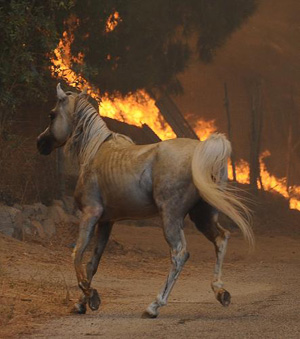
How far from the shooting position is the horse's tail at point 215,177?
8.75 m

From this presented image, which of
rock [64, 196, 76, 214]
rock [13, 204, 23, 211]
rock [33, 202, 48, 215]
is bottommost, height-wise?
rock [64, 196, 76, 214]

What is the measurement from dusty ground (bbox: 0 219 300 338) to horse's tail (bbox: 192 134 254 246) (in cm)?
93

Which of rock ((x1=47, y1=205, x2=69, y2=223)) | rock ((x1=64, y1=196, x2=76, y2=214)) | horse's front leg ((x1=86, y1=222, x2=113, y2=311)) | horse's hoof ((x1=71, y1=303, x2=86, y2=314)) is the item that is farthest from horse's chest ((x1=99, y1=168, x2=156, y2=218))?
rock ((x1=64, y1=196, x2=76, y2=214))

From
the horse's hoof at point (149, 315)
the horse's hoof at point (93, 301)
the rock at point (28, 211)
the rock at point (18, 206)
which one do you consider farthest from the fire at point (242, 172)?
the horse's hoof at point (149, 315)

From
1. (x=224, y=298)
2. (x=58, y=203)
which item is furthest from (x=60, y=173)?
(x=224, y=298)

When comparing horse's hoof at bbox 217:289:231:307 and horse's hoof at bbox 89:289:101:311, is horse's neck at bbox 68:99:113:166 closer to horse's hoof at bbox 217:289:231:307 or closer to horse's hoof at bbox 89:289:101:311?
horse's hoof at bbox 89:289:101:311

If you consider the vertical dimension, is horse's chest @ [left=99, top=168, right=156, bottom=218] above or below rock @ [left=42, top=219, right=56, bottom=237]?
above

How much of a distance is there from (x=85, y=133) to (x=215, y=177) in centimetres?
172

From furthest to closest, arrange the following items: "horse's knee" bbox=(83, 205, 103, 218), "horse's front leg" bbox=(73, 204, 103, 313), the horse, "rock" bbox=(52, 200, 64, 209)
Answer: "rock" bbox=(52, 200, 64, 209), "horse's knee" bbox=(83, 205, 103, 218), "horse's front leg" bbox=(73, 204, 103, 313), the horse

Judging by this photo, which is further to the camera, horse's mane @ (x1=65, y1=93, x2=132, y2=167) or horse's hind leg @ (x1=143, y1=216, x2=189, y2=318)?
horse's mane @ (x1=65, y1=93, x2=132, y2=167)

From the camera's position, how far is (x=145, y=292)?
1237 cm

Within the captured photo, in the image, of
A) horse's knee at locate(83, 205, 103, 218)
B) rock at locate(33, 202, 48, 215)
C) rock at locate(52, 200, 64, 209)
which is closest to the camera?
horse's knee at locate(83, 205, 103, 218)

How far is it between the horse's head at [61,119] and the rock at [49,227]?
8651 millimetres

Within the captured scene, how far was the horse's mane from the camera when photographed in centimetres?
998
